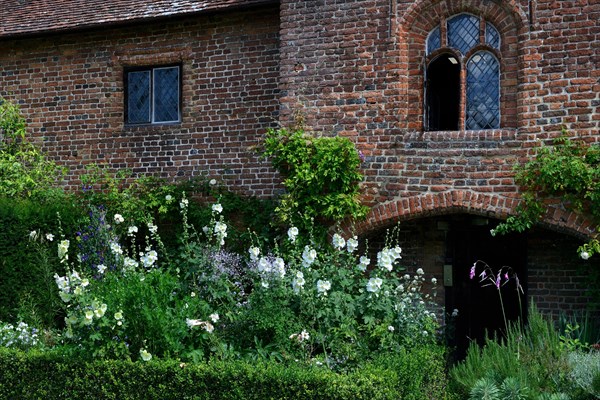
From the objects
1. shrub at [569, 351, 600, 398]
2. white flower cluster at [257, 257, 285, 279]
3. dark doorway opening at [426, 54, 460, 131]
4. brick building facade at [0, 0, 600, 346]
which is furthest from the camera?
dark doorway opening at [426, 54, 460, 131]

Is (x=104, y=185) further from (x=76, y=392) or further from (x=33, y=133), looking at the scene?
(x=76, y=392)

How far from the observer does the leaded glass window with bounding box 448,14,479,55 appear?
10298 millimetres

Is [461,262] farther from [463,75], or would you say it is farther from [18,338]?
[18,338]

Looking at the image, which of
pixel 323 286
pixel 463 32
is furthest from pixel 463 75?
pixel 323 286

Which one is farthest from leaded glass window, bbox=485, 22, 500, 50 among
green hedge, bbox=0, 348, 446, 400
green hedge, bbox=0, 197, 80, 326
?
green hedge, bbox=0, 197, 80, 326

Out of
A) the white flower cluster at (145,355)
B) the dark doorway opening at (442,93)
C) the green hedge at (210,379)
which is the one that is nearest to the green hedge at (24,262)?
the green hedge at (210,379)

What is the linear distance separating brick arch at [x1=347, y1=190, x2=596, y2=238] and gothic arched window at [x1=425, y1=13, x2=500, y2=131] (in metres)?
0.96

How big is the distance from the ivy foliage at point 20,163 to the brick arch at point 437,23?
599 cm

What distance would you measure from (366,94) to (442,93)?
1.00 metres

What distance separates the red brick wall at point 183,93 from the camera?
476 inches

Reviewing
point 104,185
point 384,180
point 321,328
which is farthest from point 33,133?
point 321,328

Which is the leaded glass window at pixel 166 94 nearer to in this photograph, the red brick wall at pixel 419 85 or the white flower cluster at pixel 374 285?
the red brick wall at pixel 419 85

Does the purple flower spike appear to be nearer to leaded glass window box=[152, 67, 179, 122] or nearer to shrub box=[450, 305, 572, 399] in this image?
shrub box=[450, 305, 572, 399]

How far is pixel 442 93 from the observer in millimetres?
10594
